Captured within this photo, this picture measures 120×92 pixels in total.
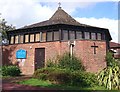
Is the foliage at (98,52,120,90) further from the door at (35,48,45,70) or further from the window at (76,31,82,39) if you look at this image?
the door at (35,48,45,70)

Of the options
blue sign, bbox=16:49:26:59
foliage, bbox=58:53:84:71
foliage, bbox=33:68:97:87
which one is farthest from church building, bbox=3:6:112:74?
foliage, bbox=33:68:97:87

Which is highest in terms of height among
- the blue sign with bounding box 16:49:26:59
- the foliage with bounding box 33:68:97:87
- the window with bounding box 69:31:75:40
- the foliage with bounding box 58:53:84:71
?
the window with bounding box 69:31:75:40

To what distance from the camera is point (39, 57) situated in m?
28.4

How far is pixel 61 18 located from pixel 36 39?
4531mm

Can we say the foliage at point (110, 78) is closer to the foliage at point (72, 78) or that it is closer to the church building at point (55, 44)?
the foliage at point (72, 78)

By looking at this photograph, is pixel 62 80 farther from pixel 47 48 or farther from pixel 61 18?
pixel 61 18

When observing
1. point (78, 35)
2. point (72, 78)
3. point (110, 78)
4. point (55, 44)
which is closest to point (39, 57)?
point (55, 44)

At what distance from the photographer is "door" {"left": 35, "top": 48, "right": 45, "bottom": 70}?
92.5ft

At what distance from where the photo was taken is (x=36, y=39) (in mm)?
29047

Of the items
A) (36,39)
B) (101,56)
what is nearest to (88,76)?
(101,56)

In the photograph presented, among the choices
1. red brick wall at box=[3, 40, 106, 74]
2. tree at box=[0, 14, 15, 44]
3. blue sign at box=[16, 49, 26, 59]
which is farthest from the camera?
tree at box=[0, 14, 15, 44]

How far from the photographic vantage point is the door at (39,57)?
28.2m

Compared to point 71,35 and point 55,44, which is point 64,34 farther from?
point 55,44

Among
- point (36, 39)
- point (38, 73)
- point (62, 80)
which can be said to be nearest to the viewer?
point (62, 80)
